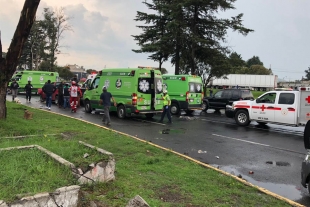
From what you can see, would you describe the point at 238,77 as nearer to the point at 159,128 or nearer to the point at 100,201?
the point at 159,128

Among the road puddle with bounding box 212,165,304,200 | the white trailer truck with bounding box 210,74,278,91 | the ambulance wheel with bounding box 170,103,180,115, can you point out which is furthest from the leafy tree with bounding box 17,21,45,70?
the road puddle with bounding box 212,165,304,200

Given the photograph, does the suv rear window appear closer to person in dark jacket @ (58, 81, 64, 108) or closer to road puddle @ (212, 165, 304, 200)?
person in dark jacket @ (58, 81, 64, 108)

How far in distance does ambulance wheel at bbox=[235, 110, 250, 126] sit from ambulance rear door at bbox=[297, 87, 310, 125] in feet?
8.37

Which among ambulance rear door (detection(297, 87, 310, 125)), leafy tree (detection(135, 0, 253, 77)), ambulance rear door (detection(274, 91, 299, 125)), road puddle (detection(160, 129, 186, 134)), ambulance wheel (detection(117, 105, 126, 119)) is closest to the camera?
road puddle (detection(160, 129, 186, 134))

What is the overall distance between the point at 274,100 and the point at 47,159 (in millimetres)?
11092

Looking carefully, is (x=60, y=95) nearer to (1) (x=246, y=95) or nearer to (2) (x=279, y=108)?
(1) (x=246, y=95)

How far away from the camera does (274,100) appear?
13.6 metres

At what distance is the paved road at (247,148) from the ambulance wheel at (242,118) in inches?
13.2

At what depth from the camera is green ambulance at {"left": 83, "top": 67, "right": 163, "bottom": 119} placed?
14945 mm

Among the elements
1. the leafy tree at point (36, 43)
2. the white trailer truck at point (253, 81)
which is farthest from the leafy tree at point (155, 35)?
the white trailer truck at point (253, 81)

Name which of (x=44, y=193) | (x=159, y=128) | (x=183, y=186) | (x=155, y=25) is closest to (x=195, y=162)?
(x=183, y=186)

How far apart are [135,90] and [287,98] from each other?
6746 mm

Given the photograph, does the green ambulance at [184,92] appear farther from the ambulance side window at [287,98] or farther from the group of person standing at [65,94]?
the ambulance side window at [287,98]

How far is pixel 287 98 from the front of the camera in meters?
13.2
